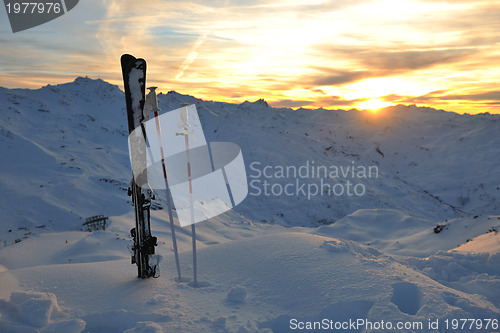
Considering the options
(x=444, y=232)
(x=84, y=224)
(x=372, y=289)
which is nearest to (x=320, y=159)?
(x=444, y=232)

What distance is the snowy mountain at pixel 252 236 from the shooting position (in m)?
4.04

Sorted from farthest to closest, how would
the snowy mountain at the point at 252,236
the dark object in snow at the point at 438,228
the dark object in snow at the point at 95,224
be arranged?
1. the dark object in snow at the point at 438,228
2. the dark object in snow at the point at 95,224
3. the snowy mountain at the point at 252,236

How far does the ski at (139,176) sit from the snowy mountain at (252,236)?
397mm

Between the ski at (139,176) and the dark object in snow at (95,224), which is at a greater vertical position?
the ski at (139,176)

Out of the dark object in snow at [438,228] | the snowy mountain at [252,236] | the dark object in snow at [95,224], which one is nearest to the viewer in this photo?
the snowy mountain at [252,236]

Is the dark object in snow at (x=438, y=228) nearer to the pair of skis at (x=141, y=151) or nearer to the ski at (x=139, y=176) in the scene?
the pair of skis at (x=141, y=151)

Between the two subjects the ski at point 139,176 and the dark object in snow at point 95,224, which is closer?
the ski at point 139,176

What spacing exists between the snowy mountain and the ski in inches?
15.6

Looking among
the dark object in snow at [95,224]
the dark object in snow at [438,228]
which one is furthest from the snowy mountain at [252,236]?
the dark object in snow at [95,224]

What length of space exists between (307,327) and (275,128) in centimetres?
4003

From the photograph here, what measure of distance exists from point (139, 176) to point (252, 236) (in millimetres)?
9632

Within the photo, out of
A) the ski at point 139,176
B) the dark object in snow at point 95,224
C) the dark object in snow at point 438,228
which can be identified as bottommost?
the dark object in snow at point 438,228

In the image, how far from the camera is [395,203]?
87.8ft

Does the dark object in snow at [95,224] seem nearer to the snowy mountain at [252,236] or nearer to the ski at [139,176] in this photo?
the snowy mountain at [252,236]
